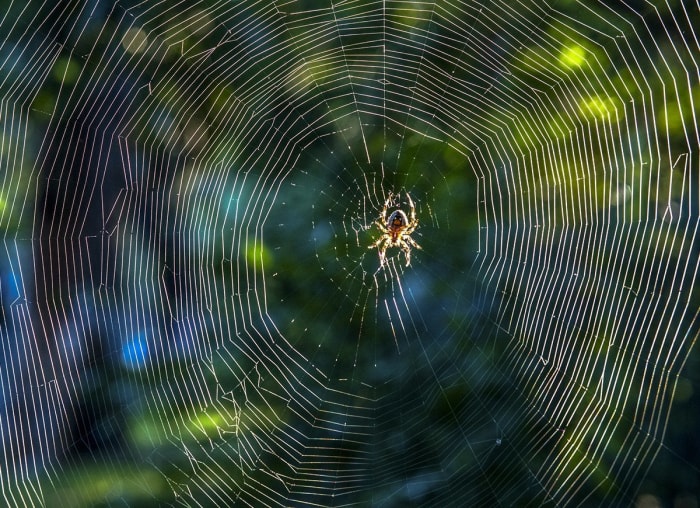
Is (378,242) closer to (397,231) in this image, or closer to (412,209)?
(397,231)

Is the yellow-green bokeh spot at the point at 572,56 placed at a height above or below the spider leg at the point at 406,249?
above

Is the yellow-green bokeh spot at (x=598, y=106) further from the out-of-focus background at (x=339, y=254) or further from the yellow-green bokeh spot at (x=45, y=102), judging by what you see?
the yellow-green bokeh spot at (x=45, y=102)

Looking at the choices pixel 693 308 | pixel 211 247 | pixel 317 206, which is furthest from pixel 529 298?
pixel 211 247

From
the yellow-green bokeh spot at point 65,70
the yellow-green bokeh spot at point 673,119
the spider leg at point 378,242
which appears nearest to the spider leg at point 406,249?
the spider leg at point 378,242

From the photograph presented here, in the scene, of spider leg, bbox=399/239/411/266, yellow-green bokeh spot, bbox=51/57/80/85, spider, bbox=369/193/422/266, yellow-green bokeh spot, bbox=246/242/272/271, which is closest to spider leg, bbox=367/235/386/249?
spider, bbox=369/193/422/266

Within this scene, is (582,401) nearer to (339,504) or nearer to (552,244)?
(552,244)

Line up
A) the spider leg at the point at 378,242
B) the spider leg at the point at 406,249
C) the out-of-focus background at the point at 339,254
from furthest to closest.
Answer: the spider leg at the point at 378,242 < the spider leg at the point at 406,249 < the out-of-focus background at the point at 339,254

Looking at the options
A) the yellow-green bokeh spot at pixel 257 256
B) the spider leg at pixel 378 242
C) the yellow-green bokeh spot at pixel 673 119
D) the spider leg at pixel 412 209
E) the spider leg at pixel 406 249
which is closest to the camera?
the yellow-green bokeh spot at pixel 673 119

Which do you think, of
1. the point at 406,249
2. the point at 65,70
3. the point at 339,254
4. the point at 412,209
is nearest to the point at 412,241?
the point at 406,249
